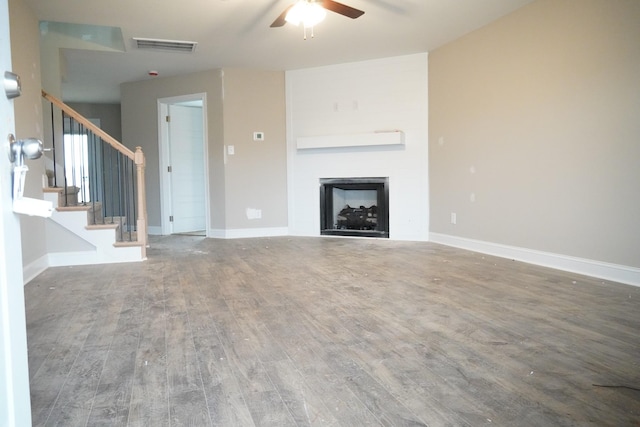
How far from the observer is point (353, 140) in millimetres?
6168

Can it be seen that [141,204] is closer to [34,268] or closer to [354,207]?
[34,268]

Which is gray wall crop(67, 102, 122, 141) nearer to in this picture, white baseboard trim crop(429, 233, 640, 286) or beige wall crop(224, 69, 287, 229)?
beige wall crop(224, 69, 287, 229)

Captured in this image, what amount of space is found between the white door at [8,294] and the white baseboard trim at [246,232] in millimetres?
5624

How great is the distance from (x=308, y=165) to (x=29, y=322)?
4.49 m

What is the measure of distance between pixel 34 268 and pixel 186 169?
11.9ft

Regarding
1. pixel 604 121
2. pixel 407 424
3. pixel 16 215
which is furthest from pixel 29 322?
pixel 604 121

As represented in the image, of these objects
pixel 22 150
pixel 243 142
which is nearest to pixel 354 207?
pixel 243 142

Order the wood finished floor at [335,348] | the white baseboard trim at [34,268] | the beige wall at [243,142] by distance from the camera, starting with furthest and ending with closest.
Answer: the beige wall at [243,142], the white baseboard trim at [34,268], the wood finished floor at [335,348]

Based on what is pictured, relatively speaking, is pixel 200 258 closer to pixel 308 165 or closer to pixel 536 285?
pixel 308 165

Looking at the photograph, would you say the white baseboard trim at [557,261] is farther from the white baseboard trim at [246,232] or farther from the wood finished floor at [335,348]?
the white baseboard trim at [246,232]

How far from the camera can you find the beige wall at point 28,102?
144 inches

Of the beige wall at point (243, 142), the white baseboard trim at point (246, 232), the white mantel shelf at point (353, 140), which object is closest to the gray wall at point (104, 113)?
the beige wall at point (243, 142)

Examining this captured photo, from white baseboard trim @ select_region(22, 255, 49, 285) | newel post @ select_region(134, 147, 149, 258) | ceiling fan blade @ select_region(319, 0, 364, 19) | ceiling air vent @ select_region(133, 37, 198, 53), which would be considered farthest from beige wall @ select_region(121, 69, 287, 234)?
ceiling fan blade @ select_region(319, 0, 364, 19)

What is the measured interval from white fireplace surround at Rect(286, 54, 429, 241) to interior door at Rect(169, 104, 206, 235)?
178 centimetres
